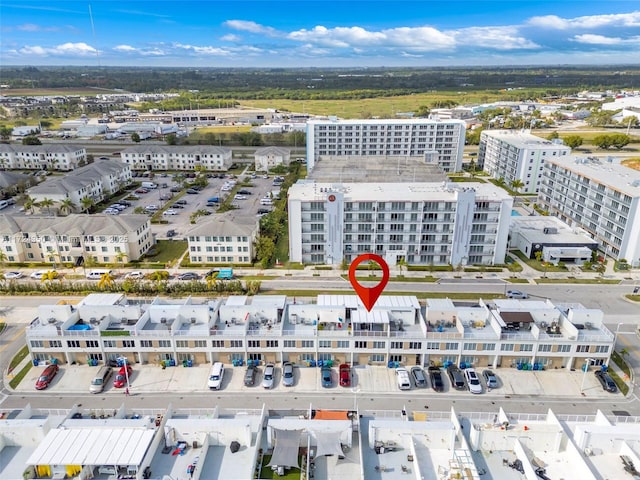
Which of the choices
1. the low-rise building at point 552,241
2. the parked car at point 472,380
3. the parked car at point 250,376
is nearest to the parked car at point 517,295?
the low-rise building at point 552,241

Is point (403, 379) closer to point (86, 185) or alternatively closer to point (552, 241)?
point (552, 241)

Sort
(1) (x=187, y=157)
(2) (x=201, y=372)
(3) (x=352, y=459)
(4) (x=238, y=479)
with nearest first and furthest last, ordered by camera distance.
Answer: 1. (4) (x=238, y=479)
2. (3) (x=352, y=459)
3. (2) (x=201, y=372)
4. (1) (x=187, y=157)

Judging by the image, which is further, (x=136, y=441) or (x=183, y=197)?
(x=183, y=197)

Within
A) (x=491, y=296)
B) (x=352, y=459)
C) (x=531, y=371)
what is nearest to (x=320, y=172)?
(x=491, y=296)

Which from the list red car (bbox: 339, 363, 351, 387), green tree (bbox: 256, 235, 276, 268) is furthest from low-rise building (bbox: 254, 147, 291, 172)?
red car (bbox: 339, 363, 351, 387)

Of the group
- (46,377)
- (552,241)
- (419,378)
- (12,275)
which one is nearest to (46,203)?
(12,275)

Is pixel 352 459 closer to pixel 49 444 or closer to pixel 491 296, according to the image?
pixel 49 444

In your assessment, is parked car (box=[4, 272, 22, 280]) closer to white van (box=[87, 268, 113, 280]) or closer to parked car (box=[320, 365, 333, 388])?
white van (box=[87, 268, 113, 280])
